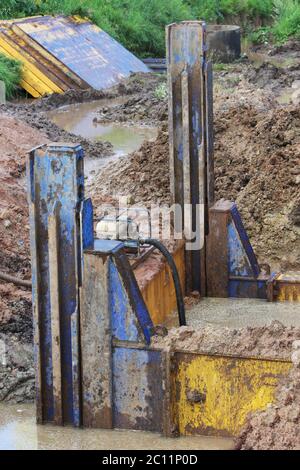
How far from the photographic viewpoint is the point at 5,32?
71.6 ft

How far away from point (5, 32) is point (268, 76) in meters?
5.53

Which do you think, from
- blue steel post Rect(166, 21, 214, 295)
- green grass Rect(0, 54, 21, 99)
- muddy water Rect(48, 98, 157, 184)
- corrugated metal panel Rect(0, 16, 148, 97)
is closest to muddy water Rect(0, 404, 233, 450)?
blue steel post Rect(166, 21, 214, 295)

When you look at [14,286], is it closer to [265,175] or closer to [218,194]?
[218,194]

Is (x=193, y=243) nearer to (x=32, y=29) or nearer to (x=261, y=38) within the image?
(x=32, y=29)

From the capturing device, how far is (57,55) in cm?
2166

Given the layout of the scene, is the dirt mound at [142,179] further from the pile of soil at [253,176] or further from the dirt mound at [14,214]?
the dirt mound at [14,214]

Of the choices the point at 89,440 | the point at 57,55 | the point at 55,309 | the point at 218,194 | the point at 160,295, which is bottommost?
the point at 89,440

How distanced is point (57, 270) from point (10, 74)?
13739 millimetres

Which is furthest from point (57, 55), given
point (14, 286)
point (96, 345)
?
point (96, 345)

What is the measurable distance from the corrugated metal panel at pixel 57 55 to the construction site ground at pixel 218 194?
1.30m

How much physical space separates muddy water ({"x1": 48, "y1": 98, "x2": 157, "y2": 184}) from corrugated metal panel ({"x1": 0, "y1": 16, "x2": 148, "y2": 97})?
81cm

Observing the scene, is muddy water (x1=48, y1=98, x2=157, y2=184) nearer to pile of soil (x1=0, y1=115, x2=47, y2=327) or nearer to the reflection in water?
the reflection in water

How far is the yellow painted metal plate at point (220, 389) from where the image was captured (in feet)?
23.7

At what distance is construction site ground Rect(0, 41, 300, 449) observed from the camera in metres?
7.43
